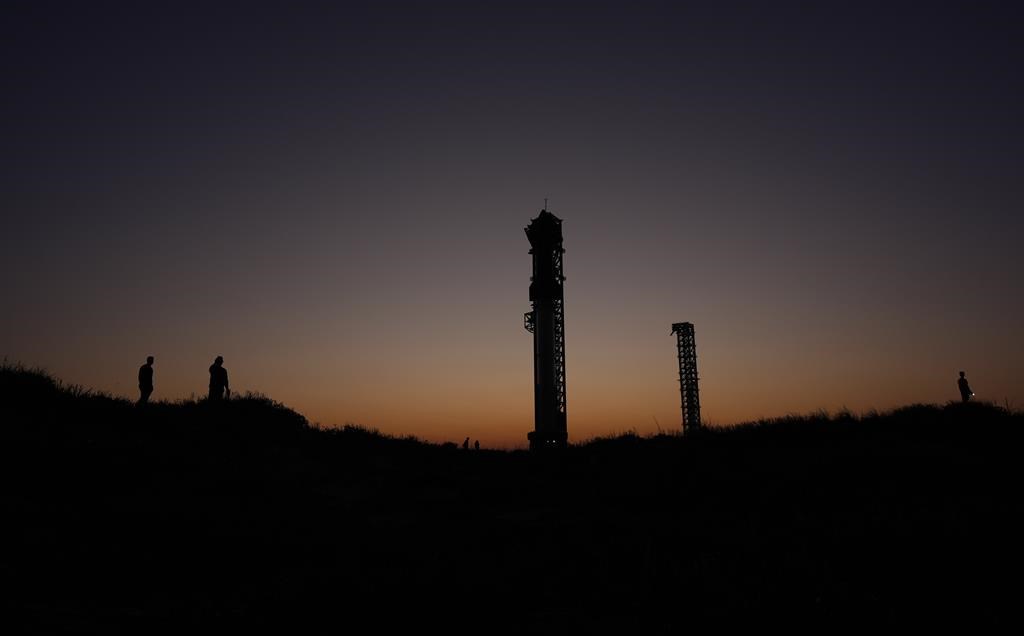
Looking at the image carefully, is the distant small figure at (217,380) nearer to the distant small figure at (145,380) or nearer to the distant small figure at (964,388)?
the distant small figure at (145,380)

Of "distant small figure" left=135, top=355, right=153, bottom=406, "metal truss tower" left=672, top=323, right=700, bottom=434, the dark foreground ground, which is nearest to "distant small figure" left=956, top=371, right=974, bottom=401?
the dark foreground ground

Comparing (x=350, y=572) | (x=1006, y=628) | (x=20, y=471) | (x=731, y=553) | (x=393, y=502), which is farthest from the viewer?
(x=393, y=502)

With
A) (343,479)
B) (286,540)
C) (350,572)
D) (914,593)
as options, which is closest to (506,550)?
(350,572)

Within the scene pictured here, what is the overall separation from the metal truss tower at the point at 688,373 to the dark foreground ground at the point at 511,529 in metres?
22.6

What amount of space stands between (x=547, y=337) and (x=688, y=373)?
1138 centimetres

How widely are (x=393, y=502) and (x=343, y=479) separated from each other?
9.63ft

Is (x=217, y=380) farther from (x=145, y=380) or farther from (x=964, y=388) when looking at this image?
(x=964, y=388)

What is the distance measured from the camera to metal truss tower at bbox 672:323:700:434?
135 feet

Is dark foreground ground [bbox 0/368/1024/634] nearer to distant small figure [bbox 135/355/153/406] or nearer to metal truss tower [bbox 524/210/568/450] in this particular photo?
distant small figure [bbox 135/355/153/406]

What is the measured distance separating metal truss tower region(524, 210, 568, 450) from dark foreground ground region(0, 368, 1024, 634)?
58.6 ft

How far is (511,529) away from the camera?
1026cm

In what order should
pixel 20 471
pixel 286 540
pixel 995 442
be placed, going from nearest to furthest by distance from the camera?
pixel 286 540 < pixel 20 471 < pixel 995 442

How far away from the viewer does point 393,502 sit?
1383cm

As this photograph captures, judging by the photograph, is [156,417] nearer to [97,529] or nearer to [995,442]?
[97,529]
